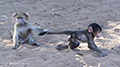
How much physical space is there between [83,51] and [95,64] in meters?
0.97

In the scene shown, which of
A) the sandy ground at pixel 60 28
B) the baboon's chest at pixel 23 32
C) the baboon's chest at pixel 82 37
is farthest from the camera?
the baboon's chest at pixel 23 32

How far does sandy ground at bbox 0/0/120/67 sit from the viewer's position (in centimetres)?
428

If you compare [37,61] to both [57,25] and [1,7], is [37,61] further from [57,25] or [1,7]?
[1,7]

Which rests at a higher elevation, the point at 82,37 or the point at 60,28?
the point at 82,37

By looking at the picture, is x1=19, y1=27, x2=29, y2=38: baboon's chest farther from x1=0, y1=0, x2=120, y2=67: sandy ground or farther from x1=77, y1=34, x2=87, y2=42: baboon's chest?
x1=77, y1=34, x2=87, y2=42: baboon's chest

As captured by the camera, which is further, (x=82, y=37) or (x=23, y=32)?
(x=23, y=32)

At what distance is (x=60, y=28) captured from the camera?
7.18 meters

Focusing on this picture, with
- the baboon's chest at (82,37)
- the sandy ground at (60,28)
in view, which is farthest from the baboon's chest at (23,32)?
the baboon's chest at (82,37)

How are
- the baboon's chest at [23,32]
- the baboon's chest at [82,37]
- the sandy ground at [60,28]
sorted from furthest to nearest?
the baboon's chest at [23,32] → the baboon's chest at [82,37] → the sandy ground at [60,28]

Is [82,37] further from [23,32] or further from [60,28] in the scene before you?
[60,28]

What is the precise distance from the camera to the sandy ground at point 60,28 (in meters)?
4.28

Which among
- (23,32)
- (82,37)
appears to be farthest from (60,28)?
(82,37)

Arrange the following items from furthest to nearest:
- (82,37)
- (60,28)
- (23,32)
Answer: (60,28) < (23,32) < (82,37)

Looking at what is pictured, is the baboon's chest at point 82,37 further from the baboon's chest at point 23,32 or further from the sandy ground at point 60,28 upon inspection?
the baboon's chest at point 23,32
